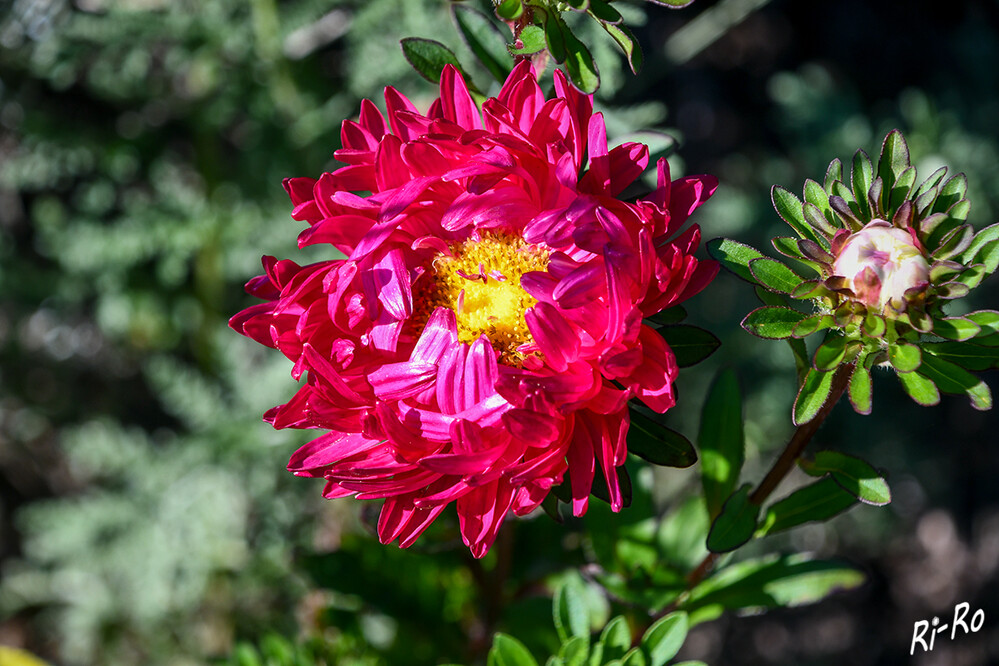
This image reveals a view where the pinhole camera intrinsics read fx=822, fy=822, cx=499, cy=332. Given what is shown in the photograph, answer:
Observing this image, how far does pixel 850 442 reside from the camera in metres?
2.81

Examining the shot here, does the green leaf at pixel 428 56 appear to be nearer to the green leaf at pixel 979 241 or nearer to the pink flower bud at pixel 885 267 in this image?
the pink flower bud at pixel 885 267

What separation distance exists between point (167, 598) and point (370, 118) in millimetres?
1958

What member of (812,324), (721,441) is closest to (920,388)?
(812,324)

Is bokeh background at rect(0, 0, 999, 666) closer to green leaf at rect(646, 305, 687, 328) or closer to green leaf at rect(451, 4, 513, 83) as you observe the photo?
green leaf at rect(451, 4, 513, 83)

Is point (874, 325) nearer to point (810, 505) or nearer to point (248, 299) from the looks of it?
point (810, 505)

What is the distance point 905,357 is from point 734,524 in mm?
431

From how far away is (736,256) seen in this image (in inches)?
47.9

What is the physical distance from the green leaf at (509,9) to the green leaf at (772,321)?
1.92 ft

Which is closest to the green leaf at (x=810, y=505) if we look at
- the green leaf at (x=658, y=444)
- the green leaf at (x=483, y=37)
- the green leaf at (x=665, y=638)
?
the green leaf at (x=665, y=638)

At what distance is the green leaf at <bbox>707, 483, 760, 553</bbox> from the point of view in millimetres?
1343

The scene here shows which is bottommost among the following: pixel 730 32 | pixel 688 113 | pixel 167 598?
pixel 167 598

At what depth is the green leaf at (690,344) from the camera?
1.24 metres

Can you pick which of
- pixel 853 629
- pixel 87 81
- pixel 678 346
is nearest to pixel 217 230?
pixel 87 81

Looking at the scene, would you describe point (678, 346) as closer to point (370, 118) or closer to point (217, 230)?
point (370, 118)
